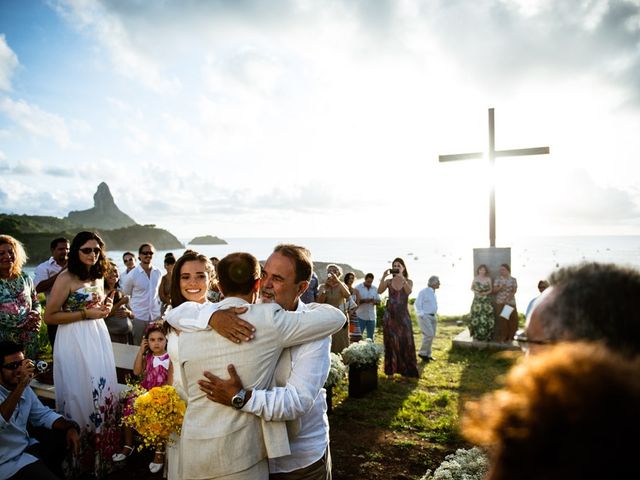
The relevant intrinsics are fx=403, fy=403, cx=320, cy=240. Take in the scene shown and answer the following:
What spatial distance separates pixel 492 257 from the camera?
10.5 meters

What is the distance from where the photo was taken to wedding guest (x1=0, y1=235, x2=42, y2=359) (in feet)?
15.6

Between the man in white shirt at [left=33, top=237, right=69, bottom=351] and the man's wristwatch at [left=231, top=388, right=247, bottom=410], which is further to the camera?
the man in white shirt at [left=33, top=237, right=69, bottom=351]

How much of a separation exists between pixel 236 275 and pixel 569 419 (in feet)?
6.18

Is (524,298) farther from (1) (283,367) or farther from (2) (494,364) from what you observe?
(1) (283,367)

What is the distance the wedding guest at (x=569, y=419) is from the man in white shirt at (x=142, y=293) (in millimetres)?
8462

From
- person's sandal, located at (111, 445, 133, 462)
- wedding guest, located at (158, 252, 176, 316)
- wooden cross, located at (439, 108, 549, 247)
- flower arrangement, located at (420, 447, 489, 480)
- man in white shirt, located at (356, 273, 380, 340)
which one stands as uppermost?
wooden cross, located at (439, 108, 549, 247)

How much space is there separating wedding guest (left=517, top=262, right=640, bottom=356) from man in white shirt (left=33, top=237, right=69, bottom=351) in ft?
22.7

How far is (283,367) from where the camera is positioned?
2307 mm

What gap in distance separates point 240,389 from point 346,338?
792cm

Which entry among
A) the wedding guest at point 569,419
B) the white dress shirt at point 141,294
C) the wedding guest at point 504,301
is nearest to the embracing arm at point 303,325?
the wedding guest at point 569,419

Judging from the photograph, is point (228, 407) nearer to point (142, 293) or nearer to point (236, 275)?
point (236, 275)

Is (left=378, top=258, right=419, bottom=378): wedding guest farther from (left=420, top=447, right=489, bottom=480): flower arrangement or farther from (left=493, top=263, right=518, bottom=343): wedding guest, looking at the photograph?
(left=420, top=447, right=489, bottom=480): flower arrangement

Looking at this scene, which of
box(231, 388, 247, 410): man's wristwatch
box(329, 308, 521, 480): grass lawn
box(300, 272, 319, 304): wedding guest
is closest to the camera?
box(231, 388, 247, 410): man's wristwatch

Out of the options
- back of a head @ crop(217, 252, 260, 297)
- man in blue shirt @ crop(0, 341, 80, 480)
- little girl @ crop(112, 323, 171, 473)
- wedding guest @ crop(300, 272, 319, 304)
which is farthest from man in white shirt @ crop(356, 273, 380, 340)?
back of a head @ crop(217, 252, 260, 297)
